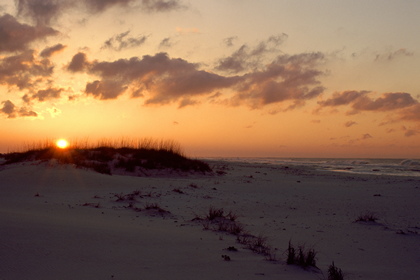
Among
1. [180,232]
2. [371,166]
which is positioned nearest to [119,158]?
[180,232]

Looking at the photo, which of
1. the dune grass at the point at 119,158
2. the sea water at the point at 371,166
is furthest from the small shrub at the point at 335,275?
the sea water at the point at 371,166

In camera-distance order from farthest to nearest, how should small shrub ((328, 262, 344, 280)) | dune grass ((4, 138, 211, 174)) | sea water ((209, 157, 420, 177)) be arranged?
sea water ((209, 157, 420, 177)) < dune grass ((4, 138, 211, 174)) < small shrub ((328, 262, 344, 280))

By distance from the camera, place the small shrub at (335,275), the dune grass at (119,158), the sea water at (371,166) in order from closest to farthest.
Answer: the small shrub at (335,275), the dune grass at (119,158), the sea water at (371,166)

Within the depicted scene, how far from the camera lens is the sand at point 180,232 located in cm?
348

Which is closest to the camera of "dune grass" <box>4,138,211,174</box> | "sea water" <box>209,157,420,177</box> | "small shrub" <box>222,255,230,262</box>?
"small shrub" <box>222,255,230,262</box>

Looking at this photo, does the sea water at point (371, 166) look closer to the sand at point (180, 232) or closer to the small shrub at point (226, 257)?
Result: the sand at point (180, 232)

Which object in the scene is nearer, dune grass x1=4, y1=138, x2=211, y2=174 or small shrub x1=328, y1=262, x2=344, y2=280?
small shrub x1=328, y1=262, x2=344, y2=280

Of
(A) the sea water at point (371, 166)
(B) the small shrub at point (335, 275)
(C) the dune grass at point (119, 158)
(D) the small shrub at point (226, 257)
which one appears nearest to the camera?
(B) the small shrub at point (335, 275)

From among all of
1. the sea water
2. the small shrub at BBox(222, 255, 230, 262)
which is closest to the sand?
the small shrub at BBox(222, 255, 230, 262)

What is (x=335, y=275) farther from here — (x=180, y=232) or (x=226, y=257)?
(x=180, y=232)

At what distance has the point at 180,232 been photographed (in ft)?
17.4

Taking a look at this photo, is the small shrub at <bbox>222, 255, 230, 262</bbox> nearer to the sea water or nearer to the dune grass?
the dune grass

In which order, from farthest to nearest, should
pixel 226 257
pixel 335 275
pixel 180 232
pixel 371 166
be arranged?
pixel 371 166 < pixel 180 232 < pixel 226 257 < pixel 335 275

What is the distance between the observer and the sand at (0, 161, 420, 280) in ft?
11.4
